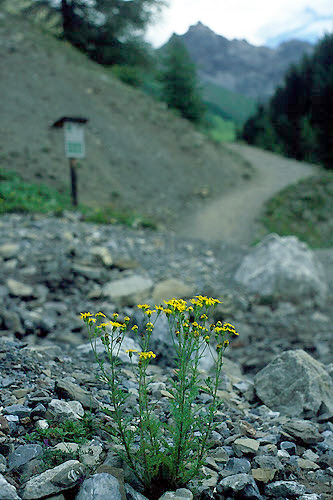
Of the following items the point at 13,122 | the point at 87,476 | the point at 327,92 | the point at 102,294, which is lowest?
the point at 102,294

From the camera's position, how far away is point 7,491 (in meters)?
1.51

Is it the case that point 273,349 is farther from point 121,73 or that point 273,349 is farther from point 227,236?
point 121,73

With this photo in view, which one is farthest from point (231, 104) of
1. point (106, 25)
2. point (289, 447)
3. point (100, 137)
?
point (289, 447)

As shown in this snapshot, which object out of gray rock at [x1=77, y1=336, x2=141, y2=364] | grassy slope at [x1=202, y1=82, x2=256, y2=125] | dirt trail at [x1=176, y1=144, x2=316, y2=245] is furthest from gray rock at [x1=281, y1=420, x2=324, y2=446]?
grassy slope at [x1=202, y1=82, x2=256, y2=125]

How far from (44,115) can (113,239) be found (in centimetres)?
813

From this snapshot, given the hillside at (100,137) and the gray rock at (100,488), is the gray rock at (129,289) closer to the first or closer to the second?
the gray rock at (100,488)

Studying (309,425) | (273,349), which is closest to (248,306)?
(273,349)

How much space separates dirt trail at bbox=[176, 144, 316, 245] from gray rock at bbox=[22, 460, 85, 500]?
9.52 meters

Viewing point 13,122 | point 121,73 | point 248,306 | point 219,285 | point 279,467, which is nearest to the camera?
point 279,467

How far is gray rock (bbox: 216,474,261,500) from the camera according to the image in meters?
1.77

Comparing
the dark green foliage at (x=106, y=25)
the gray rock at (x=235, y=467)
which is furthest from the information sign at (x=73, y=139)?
the dark green foliage at (x=106, y=25)

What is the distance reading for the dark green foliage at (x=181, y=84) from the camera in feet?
61.7

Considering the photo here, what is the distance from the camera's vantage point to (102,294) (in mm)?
5805

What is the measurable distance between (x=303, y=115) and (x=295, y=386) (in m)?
26.2
